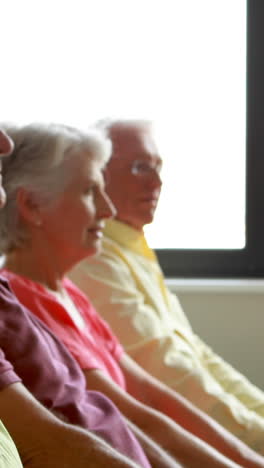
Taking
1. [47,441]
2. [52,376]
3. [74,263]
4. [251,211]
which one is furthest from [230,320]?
[47,441]

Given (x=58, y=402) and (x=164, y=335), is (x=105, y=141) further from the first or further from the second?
(x=58, y=402)

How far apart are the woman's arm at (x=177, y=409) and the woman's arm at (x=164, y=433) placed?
0.18 m

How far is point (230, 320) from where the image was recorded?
151 inches

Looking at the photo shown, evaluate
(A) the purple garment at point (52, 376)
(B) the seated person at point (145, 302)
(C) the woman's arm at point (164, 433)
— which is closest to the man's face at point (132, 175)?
(B) the seated person at point (145, 302)

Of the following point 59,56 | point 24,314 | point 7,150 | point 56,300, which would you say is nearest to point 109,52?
point 59,56

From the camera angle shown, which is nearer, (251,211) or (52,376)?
(52,376)

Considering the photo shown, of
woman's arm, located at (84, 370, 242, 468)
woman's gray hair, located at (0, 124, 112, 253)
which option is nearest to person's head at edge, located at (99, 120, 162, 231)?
A: woman's gray hair, located at (0, 124, 112, 253)

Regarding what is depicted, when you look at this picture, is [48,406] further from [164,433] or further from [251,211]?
[251,211]

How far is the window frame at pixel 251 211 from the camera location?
3.98 metres

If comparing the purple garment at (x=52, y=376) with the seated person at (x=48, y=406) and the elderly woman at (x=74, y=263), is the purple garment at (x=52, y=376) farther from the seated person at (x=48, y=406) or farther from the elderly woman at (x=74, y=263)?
the elderly woman at (x=74, y=263)

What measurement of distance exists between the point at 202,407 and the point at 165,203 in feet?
4.87

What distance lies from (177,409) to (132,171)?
0.78 meters

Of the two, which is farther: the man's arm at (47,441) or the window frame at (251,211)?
the window frame at (251,211)

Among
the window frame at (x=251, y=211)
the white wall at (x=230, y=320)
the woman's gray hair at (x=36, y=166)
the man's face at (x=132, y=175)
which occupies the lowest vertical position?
the white wall at (x=230, y=320)
